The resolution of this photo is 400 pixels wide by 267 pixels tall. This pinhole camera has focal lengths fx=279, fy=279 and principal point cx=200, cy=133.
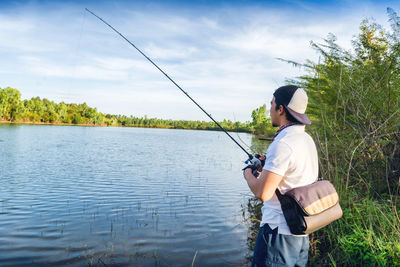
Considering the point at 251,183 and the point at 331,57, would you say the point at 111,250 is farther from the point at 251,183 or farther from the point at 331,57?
the point at 331,57

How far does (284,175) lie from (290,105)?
1.89 ft

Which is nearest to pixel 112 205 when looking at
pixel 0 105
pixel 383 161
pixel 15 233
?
pixel 15 233

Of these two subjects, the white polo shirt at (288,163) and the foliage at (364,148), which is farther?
the foliage at (364,148)

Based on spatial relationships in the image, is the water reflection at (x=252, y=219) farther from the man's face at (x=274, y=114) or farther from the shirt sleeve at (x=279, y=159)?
the shirt sleeve at (x=279, y=159)

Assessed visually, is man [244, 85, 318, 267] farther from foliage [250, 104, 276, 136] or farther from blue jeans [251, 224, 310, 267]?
foliage [250, 104, 276, 136]

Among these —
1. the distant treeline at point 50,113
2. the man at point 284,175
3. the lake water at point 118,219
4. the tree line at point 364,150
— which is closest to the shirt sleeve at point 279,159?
the man at point 284,175

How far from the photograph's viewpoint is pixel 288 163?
2074 millimetres

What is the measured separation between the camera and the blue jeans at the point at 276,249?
7.20 feet

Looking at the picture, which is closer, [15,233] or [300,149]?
[300,149]

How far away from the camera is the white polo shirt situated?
6.74 ft

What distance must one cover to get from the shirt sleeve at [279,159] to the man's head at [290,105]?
0.32m

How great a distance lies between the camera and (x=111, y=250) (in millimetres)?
5777

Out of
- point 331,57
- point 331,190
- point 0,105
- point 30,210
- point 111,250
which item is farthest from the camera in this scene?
point 0,105

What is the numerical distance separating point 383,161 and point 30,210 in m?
9.27
